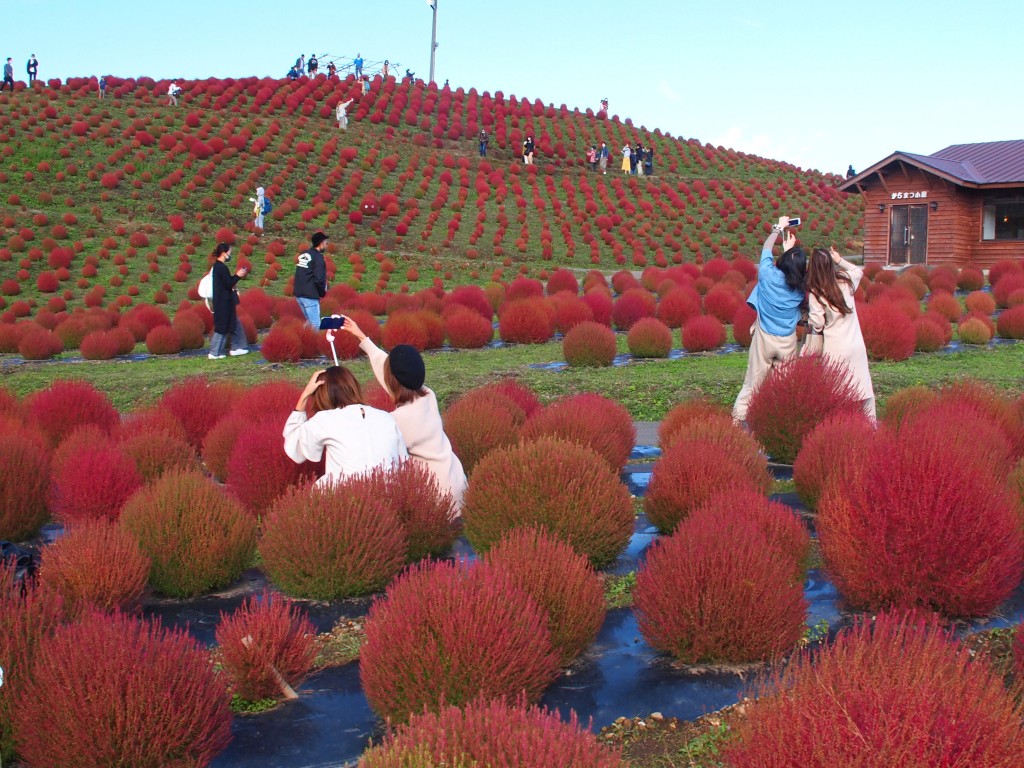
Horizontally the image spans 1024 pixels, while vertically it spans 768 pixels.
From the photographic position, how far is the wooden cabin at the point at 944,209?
29656 mm

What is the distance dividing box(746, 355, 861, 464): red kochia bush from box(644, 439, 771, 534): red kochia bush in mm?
1446

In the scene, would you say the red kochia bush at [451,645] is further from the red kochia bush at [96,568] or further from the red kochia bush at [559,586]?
the red kochia bush at [96,568]

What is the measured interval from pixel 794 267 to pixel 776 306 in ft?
1.34

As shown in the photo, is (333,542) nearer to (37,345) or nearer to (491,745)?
(491,745)

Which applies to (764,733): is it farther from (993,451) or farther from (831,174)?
(831,174)

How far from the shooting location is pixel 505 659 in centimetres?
390

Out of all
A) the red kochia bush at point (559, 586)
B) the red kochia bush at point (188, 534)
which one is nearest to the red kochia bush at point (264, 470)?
the red kochia bush at point (188, 534)

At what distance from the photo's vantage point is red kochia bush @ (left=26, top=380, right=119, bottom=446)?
9562mm

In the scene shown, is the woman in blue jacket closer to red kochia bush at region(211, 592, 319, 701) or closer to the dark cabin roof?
red kochia bush at region(211, 592, 319, 701)

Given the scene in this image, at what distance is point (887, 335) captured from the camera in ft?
47.7

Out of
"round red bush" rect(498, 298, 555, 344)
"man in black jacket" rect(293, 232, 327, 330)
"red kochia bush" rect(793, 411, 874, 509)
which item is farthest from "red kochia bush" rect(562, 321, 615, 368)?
"red kochia bush" rect(793, 411, 874, 509)

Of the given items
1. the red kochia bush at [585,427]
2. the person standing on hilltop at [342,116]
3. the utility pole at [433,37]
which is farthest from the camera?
the utility pole at [433,37]

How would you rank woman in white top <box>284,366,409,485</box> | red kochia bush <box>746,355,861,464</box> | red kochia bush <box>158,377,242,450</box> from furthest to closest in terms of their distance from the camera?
red kochia bush <box>158,377,242,450</box>
red kochia bush <box>746,355,861,464</box>
woman in white top <box>284,366,409,485</box>

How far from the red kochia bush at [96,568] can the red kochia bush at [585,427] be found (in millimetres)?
3076
